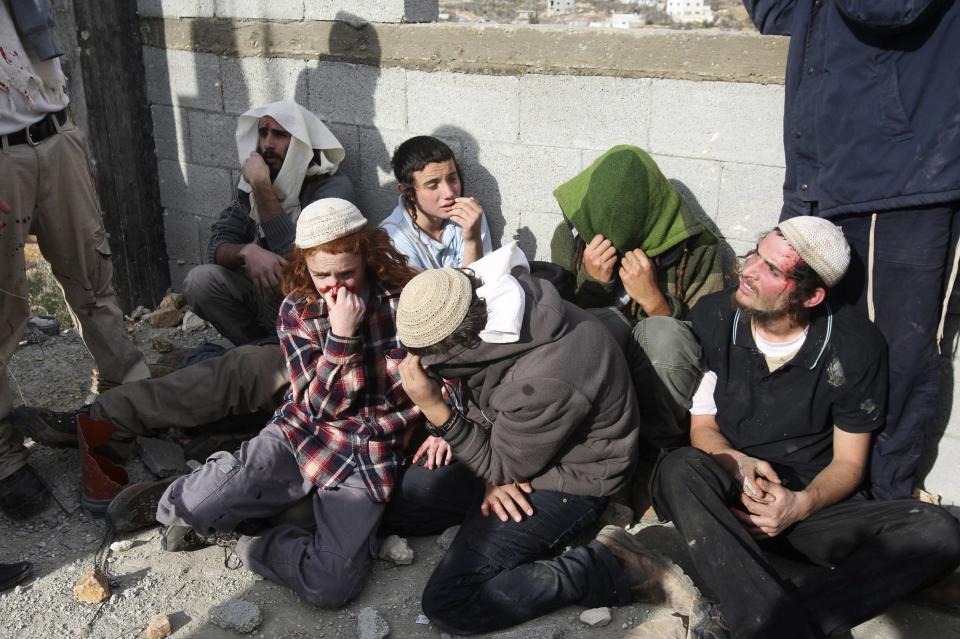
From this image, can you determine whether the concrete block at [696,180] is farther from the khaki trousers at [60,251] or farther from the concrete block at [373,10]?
the khaki trousers at [60,251]

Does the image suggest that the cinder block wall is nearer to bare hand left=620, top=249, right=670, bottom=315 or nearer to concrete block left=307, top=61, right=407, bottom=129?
concrete block left=307, top=61, right=407, bottom=129

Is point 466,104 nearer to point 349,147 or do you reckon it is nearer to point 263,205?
point 349,147

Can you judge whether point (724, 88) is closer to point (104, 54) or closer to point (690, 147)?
point (690, 147)

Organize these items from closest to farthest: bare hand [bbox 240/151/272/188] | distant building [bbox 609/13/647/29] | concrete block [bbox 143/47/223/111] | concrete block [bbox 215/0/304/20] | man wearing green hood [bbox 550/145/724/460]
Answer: man wearing green hood [bbox 550/145/724/460] → bare hand [bbox 240/151/272/188] → concrete block [bbox 215/0/304/20] → concrete block [bbox 143/47/223/111] → distant building [bbox 609/13/647/29]

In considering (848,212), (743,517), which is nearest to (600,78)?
(848,212)

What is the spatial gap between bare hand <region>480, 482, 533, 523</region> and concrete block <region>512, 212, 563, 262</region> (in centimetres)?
152

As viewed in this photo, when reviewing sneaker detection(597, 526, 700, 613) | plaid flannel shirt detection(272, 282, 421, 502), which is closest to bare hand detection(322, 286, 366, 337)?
plaid flannel shirt detection(272, 282, 421, 502)

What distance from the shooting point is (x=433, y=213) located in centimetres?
421

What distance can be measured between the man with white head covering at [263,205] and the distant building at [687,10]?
10.7 m

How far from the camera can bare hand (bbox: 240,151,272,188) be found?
452 centimetres

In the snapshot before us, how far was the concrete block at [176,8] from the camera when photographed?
5074 mm

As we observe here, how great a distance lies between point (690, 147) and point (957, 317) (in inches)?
50.8

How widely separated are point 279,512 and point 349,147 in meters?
2.17

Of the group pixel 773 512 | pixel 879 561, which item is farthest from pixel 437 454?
pixel 879 561
